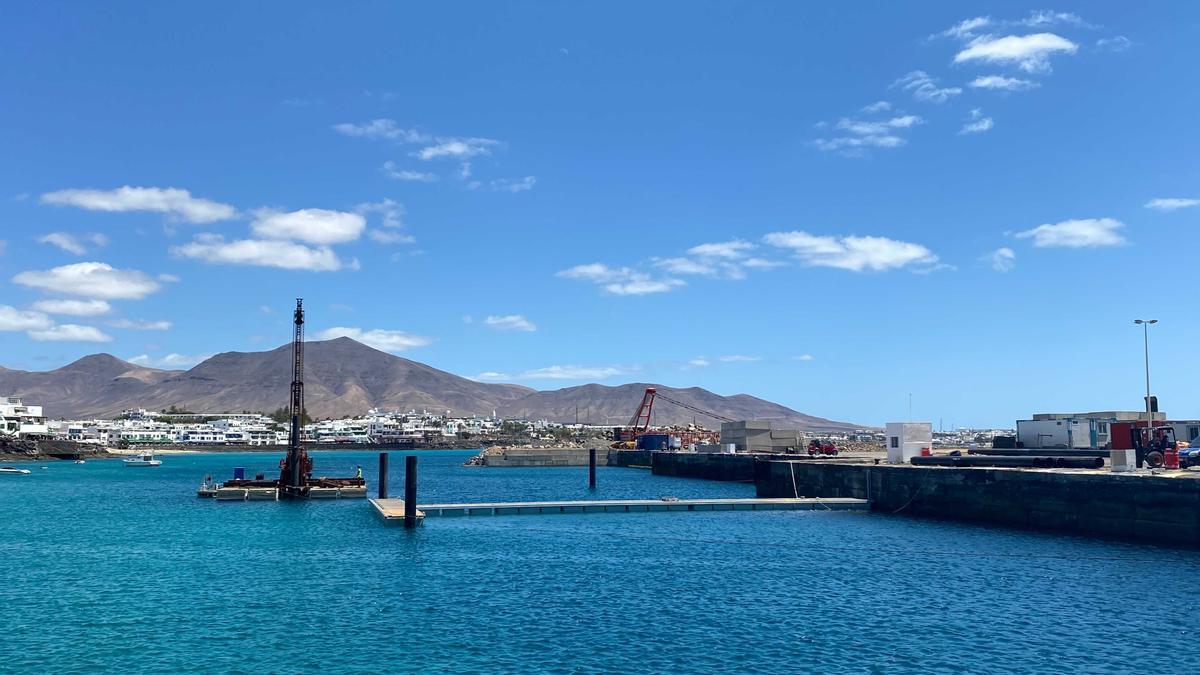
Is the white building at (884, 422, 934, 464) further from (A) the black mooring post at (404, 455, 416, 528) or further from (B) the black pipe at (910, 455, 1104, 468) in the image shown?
(A) the black mooring post at (404, 455, 416, 528)

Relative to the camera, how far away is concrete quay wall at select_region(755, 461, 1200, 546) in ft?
153

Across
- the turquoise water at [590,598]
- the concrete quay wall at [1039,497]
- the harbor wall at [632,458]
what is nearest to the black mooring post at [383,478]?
the turquoise water at [590,598]

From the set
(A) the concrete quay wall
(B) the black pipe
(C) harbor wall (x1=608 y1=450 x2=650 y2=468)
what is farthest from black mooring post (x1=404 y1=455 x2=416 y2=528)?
(C) harbor wall (x1=608 y1=450 x2=650 y2=468)

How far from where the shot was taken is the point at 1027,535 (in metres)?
52.2

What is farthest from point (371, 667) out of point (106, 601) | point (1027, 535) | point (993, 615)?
point (1027, 535)

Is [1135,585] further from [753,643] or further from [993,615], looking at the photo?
[753,643]

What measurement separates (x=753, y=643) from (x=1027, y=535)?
3154cm

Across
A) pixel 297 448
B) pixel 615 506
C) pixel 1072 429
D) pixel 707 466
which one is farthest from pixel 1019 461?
pixel 707 466

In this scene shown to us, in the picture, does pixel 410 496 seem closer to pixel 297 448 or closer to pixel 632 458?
pixel 297 448

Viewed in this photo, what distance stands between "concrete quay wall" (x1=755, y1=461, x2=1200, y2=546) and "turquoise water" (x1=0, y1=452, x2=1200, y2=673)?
8.79ft

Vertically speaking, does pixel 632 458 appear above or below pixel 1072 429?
below

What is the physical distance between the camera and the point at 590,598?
35.2 meters

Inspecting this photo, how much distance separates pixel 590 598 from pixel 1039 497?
33.8 meters

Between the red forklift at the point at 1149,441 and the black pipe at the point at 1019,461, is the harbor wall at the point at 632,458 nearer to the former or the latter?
the black pipe at the point at 1019,461
